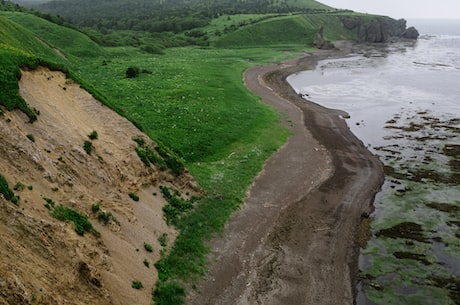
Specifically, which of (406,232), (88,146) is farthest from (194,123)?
(406,232)

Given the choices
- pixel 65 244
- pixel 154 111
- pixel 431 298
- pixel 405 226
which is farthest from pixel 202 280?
pixel 154 111

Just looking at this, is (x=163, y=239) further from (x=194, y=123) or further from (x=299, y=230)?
(x=194, y=123)

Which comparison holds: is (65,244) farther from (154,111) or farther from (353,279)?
(154,111)

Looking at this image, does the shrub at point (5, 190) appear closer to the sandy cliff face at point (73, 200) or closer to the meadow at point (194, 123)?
the sandy cliff face at point (73, 200)

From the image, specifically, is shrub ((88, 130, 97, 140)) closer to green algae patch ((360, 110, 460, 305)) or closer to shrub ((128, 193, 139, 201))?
shrub ((128, 193, 139, 201))

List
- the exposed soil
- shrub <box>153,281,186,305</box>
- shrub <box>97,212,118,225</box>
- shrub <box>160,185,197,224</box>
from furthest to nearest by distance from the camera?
shrub <box>160,185,197,224</box> → the exposed soil → shrub <box>97,212,118,225</box> → shrub <box>153,281,186,305</box>

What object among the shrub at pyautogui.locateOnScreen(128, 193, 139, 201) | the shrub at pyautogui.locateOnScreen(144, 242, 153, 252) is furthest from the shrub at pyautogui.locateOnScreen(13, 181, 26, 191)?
the shrub at pyautogui.locateOnScreen(128, 193, 139, 201)

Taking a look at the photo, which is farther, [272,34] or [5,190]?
[272,34]
